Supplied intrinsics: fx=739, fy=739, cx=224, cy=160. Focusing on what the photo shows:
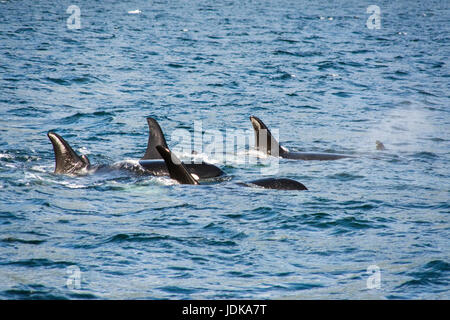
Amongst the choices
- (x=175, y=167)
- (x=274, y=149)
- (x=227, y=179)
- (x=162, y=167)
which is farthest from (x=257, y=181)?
(x=274, y=149)

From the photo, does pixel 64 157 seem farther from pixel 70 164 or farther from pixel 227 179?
pixel 227 179

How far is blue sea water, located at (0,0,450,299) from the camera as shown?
10086mm

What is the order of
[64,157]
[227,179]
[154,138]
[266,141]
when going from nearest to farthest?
[64,157] < [227,179] < [154,138] < [266,141]

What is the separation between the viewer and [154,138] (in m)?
15.8

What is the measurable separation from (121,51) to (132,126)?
16.2m

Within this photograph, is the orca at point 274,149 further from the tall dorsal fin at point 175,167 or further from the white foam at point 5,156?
the white foam at point 5,156

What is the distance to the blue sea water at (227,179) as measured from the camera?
10086mm

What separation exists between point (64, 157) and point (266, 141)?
507cm

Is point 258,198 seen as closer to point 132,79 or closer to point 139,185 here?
point 139,185

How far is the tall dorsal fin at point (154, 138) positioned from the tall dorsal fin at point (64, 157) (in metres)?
1.59

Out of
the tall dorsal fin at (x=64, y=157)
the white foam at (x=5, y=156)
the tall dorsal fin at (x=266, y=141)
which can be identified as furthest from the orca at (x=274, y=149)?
the white foam at (x=5, y=156)

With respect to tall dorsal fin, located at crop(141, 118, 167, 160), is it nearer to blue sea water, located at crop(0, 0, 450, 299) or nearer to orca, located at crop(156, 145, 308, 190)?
blue sea water, located at crop(0, 0, 450, 299)

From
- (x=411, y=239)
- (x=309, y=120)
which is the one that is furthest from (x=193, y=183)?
(x=309, y=120)

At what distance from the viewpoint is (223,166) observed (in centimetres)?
1644
